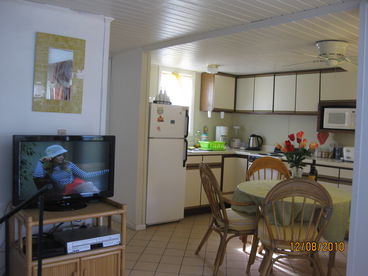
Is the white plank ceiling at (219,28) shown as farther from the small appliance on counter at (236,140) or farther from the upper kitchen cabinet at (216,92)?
the small appliance on counter at (236,140)

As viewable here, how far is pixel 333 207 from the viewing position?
2.78 meters

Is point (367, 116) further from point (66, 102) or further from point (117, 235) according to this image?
point (66, 102)

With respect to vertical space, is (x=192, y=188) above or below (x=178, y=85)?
below

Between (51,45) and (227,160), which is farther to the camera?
(227,160)

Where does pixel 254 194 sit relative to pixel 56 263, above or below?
above

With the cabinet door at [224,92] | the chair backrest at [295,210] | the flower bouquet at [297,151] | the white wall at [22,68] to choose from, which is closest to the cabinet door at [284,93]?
the cabinet door at [224,92]

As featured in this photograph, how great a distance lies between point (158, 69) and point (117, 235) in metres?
3.16

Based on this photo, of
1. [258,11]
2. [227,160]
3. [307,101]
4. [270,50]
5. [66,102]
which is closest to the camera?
[258,11]

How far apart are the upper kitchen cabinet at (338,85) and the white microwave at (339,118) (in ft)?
0.51

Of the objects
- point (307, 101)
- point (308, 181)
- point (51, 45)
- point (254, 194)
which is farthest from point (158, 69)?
point (308, 181)

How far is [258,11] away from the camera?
2.78 meters

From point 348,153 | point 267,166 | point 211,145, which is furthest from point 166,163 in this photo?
point 348,153

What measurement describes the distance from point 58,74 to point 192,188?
2.64 m

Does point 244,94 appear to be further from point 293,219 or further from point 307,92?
point 293,219
